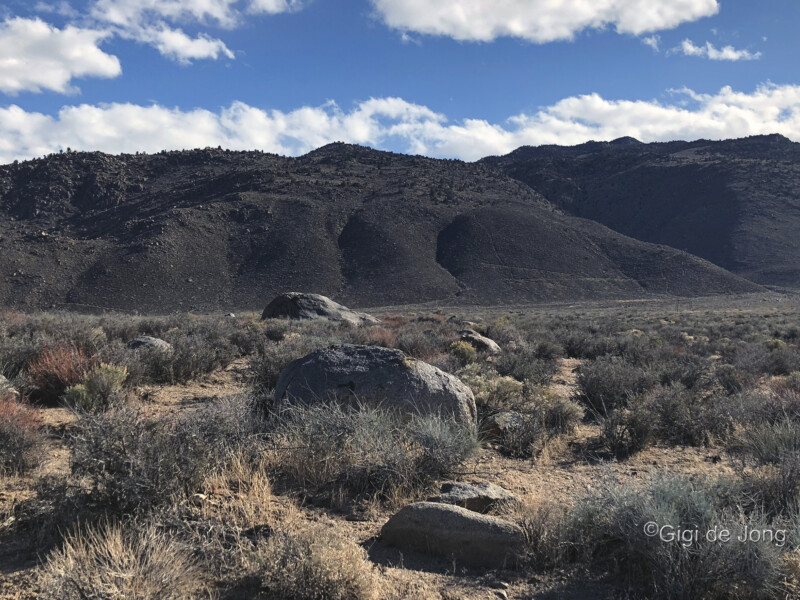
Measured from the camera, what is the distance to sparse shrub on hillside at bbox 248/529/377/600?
132 inches

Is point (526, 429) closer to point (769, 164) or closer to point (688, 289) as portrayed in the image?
Result: point (688, 289)

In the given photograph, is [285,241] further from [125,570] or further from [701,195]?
[701,195]

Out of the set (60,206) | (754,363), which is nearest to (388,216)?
(60,206)

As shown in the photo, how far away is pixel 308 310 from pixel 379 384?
18.0 metres

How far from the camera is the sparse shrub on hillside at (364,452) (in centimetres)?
514

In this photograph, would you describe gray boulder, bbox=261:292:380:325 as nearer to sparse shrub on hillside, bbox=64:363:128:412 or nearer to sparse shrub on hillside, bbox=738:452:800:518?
sparse shrub on hillside, bbox=64:363:128:412

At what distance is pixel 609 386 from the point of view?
9.27m

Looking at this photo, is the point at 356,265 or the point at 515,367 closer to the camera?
the point at 515,367

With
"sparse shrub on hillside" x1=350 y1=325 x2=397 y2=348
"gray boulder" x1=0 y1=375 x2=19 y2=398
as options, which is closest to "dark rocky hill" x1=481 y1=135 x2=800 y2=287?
"sparse shrub on hillside" x1=350 y1=325 x2=397 y2=348

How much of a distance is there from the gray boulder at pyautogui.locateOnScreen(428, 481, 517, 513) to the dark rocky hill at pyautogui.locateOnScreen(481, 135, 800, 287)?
82.3 metres

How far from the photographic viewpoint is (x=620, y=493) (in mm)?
4145

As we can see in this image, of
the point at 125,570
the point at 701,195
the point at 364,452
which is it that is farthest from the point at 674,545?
the point at 701,195

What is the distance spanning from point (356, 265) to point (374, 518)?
6014 cm

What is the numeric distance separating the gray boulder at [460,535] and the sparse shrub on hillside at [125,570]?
1.48 meters
